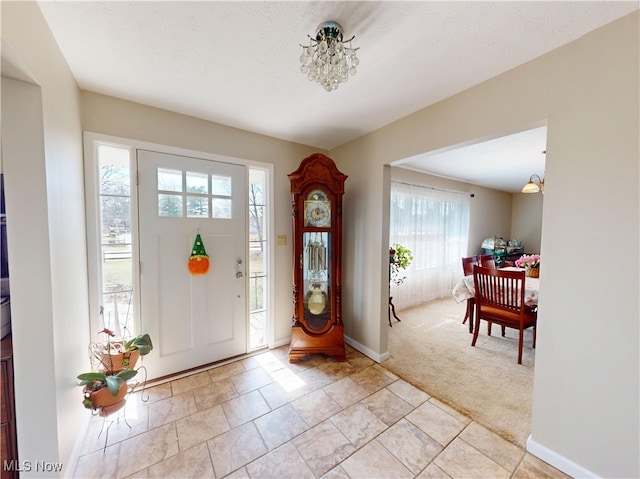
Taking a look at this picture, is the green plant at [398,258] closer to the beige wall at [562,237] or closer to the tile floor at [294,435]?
the tile floor at [294,435]

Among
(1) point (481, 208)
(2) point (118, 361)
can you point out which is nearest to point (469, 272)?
(1) point (481, 208)

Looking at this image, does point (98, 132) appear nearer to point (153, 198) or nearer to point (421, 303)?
point (153, 198)

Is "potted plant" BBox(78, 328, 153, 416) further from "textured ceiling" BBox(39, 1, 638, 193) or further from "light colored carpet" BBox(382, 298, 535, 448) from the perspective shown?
"light colored carpet" BBox(382, 298, 535, 448)

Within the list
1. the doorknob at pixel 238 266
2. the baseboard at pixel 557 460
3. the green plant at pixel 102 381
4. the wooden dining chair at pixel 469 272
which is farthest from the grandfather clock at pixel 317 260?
the wooden dining chair at pixel 469 272

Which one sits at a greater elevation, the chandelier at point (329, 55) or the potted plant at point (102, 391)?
the chandelier at point (329, 55)

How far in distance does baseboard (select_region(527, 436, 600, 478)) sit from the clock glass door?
1607 mm

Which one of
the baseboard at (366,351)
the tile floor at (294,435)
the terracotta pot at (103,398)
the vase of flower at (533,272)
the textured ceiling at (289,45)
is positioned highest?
the textured ceiling at (289,45)

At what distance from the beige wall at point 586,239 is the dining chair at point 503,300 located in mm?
1126

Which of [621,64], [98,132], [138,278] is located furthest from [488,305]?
[98,132]

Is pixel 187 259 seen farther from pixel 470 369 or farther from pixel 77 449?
pixel 470 369

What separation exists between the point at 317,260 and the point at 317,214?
47cm

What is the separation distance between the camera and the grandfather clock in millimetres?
2342

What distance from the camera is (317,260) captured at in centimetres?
249

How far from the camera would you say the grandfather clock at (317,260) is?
92.2 inches
